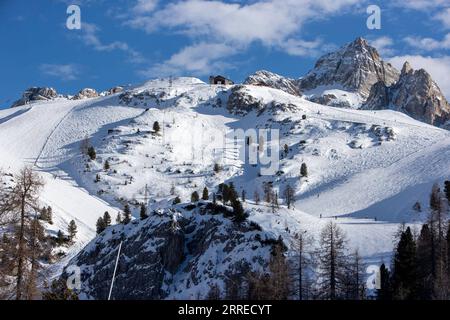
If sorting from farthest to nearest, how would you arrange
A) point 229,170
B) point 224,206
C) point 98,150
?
point 98,150 → point 229,170 → point 224,206

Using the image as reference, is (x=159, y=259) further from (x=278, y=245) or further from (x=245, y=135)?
(x=245, y=135)

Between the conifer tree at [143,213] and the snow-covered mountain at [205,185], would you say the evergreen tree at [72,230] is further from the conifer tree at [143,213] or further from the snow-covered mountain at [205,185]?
the conifer tree at [143,213]

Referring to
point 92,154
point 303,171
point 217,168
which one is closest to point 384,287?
point 303,171

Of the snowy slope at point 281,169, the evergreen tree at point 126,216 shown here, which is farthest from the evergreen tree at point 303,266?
the evergreen tree at point 126,216

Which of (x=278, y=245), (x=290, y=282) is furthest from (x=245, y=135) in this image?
(x=290, y=282)

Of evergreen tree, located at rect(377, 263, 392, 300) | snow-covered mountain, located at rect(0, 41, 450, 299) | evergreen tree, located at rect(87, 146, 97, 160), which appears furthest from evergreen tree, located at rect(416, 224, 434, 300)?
evergreen tree, located at rect(87, 146, 97, 160)

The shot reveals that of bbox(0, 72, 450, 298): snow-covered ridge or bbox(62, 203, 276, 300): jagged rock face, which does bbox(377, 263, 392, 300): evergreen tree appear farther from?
bbox(0, 72, 450, 298): snow-covered ridge
